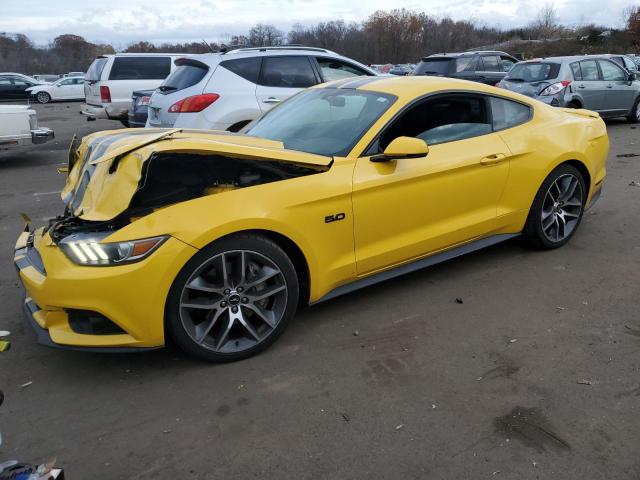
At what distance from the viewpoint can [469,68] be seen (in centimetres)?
1515

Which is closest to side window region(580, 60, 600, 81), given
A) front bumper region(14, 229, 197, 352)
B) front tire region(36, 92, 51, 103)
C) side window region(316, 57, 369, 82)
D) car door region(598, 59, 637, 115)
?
car door region(598, 59, 637, 115)

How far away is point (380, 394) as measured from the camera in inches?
113

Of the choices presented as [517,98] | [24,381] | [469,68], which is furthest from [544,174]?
[469,68]

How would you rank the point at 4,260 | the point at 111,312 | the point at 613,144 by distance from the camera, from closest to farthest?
the point at 111,312
the point at 4,260
the point at 613,144

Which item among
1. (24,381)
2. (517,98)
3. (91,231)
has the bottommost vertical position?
(24,381)

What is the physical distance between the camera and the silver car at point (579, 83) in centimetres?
1133

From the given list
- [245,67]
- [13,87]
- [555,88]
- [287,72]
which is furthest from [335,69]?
[13,87]

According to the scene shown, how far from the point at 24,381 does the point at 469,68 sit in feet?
47.6

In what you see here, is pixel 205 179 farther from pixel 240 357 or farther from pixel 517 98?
pixel 517 98

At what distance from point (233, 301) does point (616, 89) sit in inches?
480

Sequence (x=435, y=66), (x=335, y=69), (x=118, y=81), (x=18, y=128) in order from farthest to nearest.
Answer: (x=435, y=66), (x=118, y=81), (x=18, y=128), (x=335, y=69)

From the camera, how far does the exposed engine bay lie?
3.02m

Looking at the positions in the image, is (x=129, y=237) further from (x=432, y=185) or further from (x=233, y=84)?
(x=233, y=84)

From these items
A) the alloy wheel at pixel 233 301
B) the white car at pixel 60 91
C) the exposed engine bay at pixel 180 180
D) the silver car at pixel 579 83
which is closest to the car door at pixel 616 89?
the silver car at pixel 579 83
